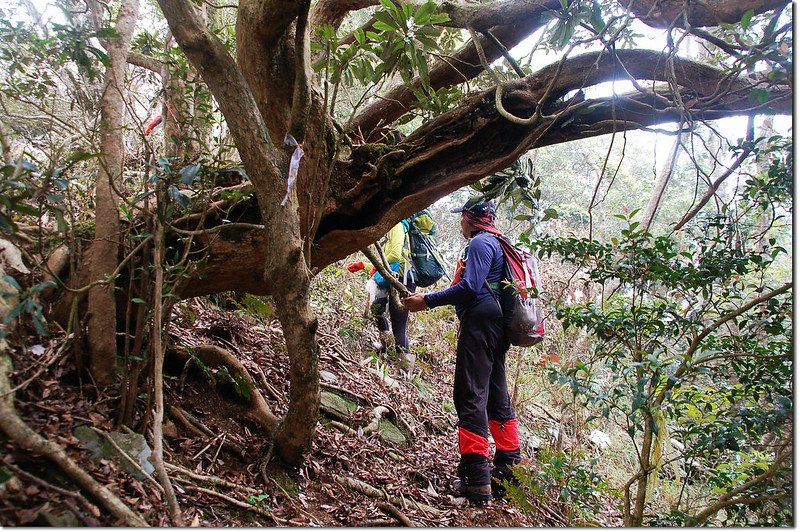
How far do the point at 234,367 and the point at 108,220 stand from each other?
1292mm

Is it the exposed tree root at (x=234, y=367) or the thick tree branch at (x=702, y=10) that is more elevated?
the thick tree branch at (x=702, y=10)

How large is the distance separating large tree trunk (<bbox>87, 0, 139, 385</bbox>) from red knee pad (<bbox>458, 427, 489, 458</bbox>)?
246 centimetres

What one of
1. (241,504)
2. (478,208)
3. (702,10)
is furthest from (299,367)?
(702,10)

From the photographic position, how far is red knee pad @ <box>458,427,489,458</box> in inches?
143

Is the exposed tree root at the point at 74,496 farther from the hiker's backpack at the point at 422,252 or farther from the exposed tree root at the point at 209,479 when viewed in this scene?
the hiker's backpack at the point at 422,252

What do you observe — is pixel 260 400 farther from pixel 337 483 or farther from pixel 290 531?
pixel 290 531

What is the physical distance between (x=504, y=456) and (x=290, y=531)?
2277mm

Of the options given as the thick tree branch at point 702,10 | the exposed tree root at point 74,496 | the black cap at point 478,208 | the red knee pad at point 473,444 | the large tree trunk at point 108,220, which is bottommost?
the exposed tree root at point 74,496

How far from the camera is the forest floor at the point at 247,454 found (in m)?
2.14

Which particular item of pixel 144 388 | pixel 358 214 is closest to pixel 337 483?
pixel 144 388

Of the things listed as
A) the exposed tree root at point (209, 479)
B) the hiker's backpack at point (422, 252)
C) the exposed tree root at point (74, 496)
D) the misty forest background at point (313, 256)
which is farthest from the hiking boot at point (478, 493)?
the exposed tree root at point (74, 496)

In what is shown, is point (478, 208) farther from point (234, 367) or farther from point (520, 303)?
point (234, 367)

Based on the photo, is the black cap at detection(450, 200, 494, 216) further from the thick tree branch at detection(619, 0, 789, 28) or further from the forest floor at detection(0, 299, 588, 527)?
the forest floor at detection(0, 299, 588, 527)

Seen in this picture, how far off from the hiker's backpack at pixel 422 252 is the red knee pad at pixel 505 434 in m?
1.75
